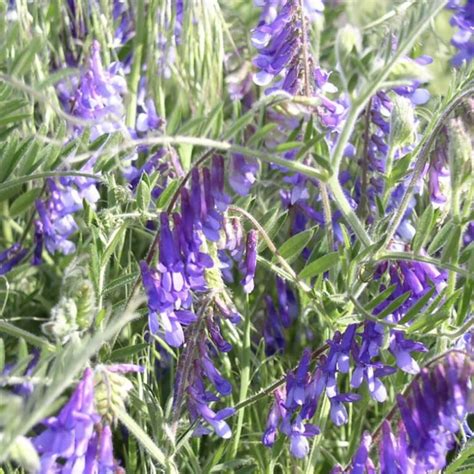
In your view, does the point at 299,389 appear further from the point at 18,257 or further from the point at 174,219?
A: the point at 18,257

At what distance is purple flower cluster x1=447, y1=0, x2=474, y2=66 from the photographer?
5.50ft

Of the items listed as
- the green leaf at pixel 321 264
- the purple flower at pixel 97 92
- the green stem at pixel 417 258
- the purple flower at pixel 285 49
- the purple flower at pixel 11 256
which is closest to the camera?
the green stem at pixel 417 258

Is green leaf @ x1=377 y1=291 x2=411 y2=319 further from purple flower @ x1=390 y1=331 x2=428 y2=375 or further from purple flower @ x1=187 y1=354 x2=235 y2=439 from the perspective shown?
purple flower @ x1=187 y1=354 x2=235 y2=439

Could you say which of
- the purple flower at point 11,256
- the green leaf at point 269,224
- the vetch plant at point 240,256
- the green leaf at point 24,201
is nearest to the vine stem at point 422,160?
the vetch plant at point 240,256

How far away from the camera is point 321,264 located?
136cm

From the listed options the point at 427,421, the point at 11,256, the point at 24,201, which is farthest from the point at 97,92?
the point at 427,421

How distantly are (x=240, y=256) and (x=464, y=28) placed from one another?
0.64 meters

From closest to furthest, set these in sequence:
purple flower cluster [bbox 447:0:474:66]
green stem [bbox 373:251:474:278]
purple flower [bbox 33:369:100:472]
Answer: purple flower [bbox 33:369:100:472] → green stem [bbox 373:251:474:278] → purple flower cluster [bbox 447:0:474:66]

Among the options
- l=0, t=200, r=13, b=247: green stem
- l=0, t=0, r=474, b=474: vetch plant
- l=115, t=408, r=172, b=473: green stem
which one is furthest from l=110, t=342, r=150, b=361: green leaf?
l=0, t=200, r=13, b=247: green stem

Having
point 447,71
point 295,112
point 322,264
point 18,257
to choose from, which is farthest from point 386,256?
point 447,71

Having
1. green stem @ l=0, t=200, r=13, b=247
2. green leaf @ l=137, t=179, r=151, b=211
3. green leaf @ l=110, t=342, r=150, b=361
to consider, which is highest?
green leaf @ l=137, t=179, r=151, b=211

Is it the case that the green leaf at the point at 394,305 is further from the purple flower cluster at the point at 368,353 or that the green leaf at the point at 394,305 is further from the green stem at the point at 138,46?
the green stem at the point at 138,46

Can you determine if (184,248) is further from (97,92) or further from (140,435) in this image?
(97,92)

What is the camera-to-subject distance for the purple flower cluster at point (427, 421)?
113cm
